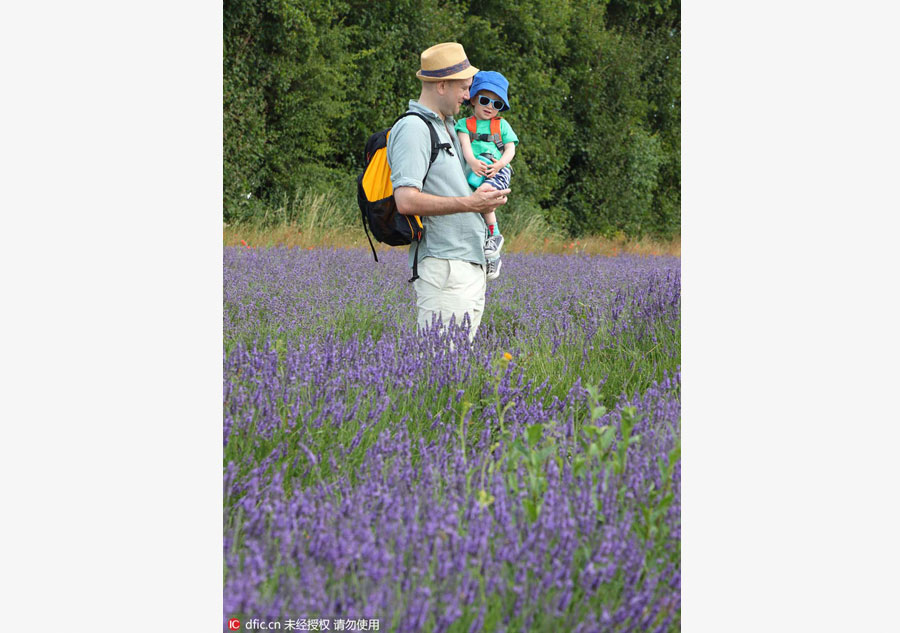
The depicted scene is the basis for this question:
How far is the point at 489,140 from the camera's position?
421 cm

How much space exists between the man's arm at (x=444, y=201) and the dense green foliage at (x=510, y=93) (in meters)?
1.11

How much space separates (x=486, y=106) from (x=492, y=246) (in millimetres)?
677

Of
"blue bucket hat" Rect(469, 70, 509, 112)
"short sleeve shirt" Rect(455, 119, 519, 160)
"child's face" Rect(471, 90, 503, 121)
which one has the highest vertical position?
"blue bucket hat" Rect(469, 70, 509, 112)

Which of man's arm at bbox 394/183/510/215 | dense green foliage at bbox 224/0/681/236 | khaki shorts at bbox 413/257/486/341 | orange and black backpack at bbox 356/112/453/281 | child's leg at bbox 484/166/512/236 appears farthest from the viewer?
dense green foliage at bbox 224/0/681/236

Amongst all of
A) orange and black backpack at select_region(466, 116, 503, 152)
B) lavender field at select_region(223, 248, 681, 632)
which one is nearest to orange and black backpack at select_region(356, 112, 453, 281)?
lavender field at select_region(223, 248, 681, 632)

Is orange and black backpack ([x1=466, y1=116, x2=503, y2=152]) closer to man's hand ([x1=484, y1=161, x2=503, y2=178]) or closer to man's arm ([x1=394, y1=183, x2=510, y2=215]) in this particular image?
man's hand ([x1=484, y1=161, x2=503, y2=178])

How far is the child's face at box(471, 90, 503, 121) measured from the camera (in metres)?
4.11

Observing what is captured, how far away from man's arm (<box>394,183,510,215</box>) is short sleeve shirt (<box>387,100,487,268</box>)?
0.14 ft

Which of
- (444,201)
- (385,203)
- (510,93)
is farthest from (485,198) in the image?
(510,93)

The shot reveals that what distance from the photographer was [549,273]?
684 cm

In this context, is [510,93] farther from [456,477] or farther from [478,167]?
[456,477]

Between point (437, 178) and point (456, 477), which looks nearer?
point (456, 477)

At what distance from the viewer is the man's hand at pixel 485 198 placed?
3441 mm

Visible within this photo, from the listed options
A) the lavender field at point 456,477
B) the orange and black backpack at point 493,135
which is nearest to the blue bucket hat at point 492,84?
the orange and black backpack at point 493,135
